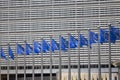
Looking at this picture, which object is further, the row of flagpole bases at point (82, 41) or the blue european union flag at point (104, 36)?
the blue european union flag at point (104, 36)

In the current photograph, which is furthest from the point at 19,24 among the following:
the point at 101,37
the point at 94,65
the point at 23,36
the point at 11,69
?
the point at 101,37

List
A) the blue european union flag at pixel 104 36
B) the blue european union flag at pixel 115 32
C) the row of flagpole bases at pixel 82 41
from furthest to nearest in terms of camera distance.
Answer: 1. the blue european union flag at pixel 104 36
2. the row of flagpole bases at pixel 82 41
3. the blue european union flag at pixel 115 32

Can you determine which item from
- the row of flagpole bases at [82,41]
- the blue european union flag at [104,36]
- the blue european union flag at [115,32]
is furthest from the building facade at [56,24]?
the blue european union flag at [115,32]

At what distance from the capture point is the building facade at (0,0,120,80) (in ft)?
335

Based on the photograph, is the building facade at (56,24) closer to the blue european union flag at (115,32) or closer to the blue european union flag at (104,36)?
the blue european union flag at (104,36)

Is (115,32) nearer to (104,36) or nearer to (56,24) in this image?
(104,36)

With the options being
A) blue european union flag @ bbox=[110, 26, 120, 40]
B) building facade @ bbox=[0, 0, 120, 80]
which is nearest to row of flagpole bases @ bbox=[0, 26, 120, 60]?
blue european union flag @ bbox=[110, 26, 120, 40]

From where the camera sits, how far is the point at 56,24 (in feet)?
344

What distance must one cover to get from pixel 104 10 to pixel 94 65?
11.4 meters

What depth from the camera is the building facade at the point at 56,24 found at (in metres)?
102

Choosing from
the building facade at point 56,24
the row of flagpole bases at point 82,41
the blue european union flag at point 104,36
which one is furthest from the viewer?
the building facade at point 56,24

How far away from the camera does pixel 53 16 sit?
105 m

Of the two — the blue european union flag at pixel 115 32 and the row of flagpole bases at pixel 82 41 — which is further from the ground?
the blue european union flag at pixel 115 32

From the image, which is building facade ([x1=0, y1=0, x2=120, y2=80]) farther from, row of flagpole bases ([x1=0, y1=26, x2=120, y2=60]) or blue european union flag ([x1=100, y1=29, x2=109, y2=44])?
blue european union flag ([x1=100, y1=29, x2=109, y2=44])
